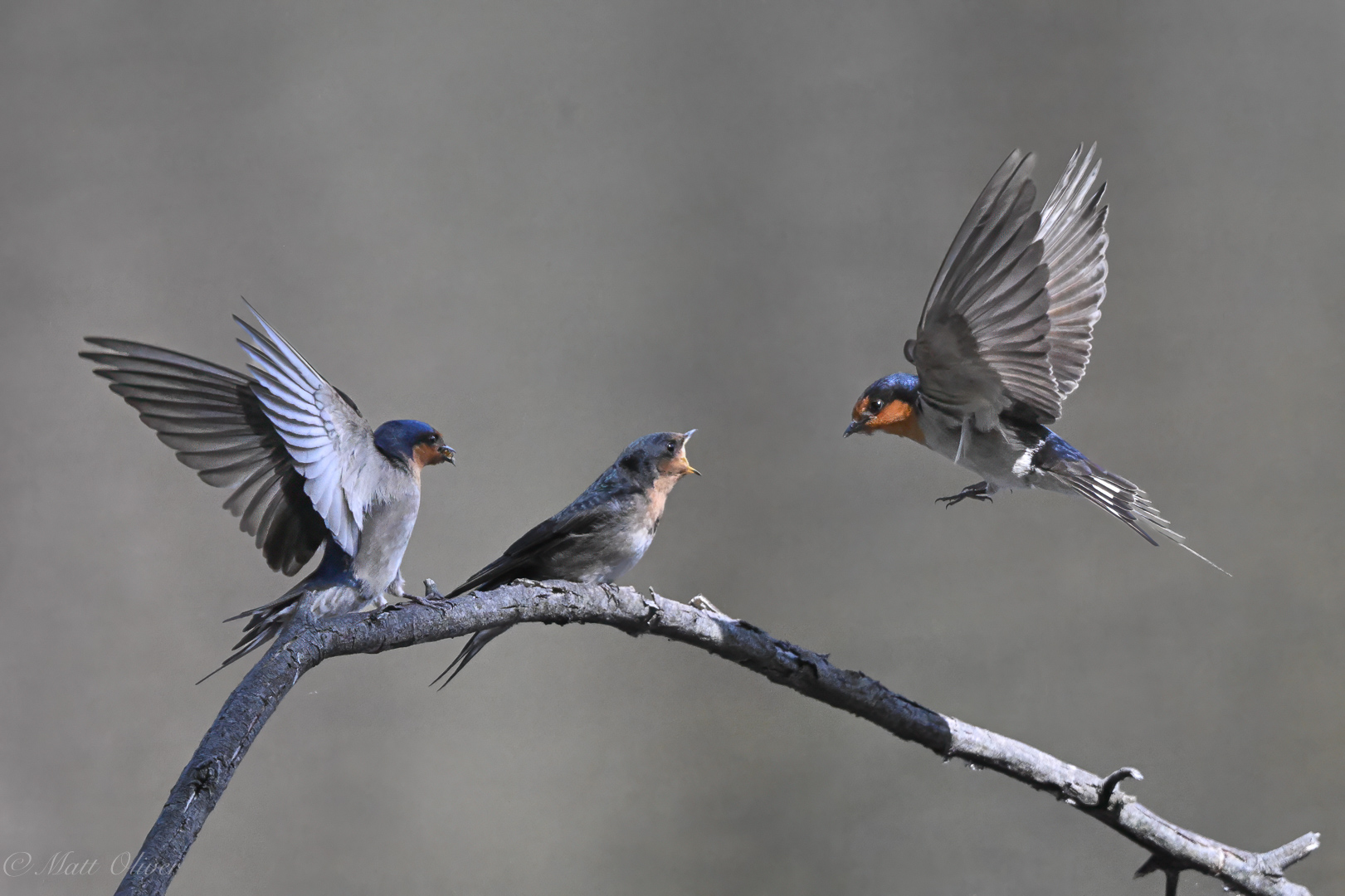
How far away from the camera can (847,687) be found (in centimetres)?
97

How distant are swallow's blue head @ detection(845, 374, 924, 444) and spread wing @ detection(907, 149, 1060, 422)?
0.07 feet

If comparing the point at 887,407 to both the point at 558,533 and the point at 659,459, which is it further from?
the point at 558,533

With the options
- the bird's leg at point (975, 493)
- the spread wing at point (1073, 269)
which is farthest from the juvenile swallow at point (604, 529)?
the spread wing at point (1073, 269)

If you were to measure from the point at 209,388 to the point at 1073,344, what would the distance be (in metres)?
0.93

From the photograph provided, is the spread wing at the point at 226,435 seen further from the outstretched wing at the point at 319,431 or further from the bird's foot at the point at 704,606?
the bird's foot at the point at 704,606

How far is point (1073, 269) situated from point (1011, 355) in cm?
20

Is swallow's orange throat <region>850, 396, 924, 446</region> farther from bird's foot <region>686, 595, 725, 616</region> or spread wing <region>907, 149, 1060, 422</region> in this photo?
bird's foot <region>686, 595, 725, 616</region>

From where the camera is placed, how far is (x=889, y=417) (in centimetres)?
113

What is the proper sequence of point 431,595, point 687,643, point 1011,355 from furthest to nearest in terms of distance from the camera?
point 1011,355, point 687,643, point 431,595

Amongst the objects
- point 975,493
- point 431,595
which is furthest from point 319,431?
point 975,493

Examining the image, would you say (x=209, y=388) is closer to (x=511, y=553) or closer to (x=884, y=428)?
(x=511, y=553)

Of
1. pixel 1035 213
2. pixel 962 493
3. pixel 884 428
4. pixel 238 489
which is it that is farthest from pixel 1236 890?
pixel 238 489

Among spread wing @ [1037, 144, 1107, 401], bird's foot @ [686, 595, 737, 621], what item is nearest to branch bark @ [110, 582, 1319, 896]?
bird's foot @ [686, 595, 737, 621]

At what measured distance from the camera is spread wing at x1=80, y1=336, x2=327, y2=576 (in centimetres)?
80
